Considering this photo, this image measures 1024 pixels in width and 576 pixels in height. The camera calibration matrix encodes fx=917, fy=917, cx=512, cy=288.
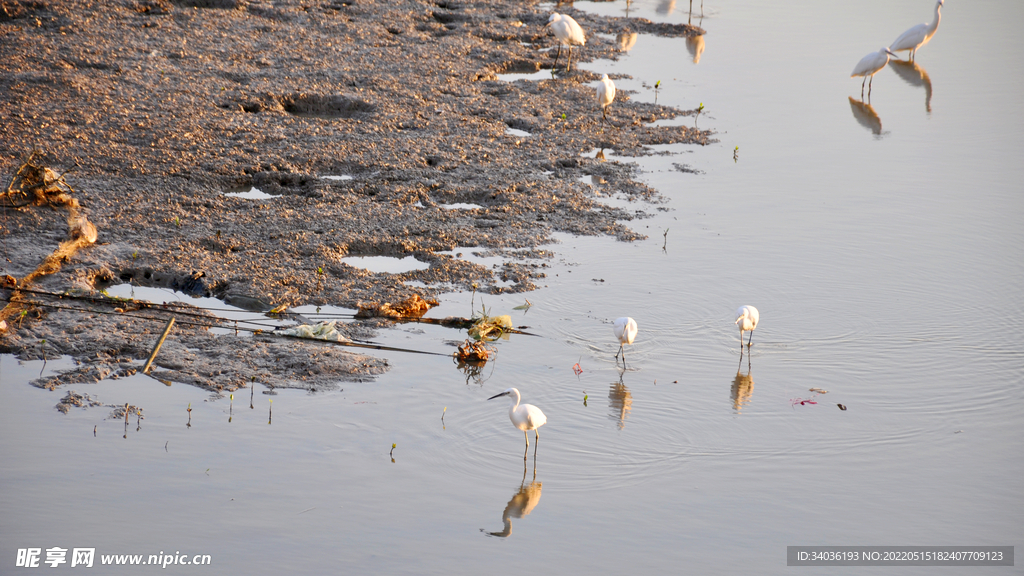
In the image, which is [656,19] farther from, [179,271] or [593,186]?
[179,271]

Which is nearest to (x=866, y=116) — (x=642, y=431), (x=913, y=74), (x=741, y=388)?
(x=913, y=74)

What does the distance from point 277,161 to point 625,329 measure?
412 cm

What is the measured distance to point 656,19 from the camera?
15055 millimetres

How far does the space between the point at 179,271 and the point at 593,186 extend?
3.72 m

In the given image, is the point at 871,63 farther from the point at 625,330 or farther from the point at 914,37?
the point at 625,330

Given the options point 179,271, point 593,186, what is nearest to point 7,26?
point 179,271

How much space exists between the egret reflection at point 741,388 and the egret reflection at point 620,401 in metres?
0.61

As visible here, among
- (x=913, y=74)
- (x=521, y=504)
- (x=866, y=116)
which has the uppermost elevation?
(x=913, y=74)

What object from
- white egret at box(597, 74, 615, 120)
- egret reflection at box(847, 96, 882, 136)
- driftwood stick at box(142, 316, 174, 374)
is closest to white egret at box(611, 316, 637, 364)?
driftwood stick at box(142, 316, 174, 374)

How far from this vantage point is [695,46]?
13.7 metres

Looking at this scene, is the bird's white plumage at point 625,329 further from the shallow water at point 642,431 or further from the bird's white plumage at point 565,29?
the bird's white plumage at point 565,29

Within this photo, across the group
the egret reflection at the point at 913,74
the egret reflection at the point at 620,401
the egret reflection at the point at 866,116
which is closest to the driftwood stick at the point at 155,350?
the egret reflection at the point at 620,401

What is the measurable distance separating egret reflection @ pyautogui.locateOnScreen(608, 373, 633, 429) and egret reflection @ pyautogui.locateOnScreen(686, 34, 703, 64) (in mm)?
8484

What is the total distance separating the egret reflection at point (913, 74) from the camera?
1252 centimetres
